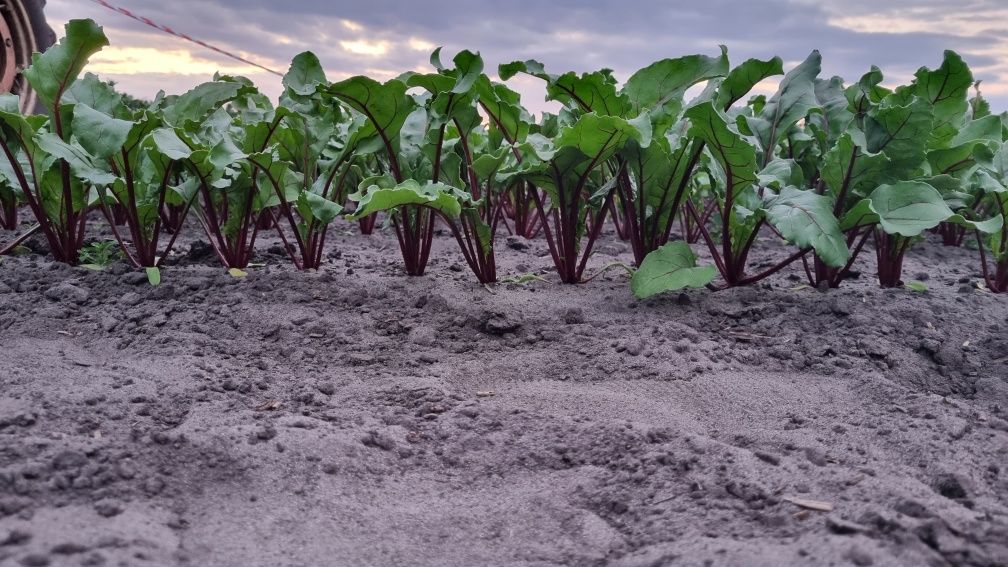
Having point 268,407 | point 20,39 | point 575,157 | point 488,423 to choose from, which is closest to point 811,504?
point 488,423

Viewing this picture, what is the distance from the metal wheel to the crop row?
2.07 metres

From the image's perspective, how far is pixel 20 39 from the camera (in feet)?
16.5

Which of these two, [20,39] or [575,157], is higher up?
[20,39]

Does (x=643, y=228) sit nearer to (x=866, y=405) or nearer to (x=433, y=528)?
(x=866, y=405)

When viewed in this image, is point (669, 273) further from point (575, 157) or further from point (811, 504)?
point (811, 504)

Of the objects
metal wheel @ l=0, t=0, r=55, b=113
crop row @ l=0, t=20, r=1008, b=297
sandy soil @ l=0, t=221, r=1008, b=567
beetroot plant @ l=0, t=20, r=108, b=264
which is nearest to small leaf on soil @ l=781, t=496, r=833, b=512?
sandy soil @ l=0, t=221, r=1008, b=567


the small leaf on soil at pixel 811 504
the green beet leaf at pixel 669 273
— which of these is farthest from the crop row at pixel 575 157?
the small leaf on soil at pixel 811 504

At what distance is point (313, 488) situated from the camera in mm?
1547

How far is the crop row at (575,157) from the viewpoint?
8.18 feet

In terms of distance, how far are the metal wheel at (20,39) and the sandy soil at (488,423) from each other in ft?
8.36

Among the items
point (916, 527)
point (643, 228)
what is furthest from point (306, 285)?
point (916, 527)

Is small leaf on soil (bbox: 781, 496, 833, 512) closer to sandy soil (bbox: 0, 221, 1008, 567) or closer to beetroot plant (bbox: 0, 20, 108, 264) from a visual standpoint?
sandy soil (bbox: 0, 221, 1008, 567)

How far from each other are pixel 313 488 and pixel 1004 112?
4562mm

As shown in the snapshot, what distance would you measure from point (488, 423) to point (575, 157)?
1.14 meters
